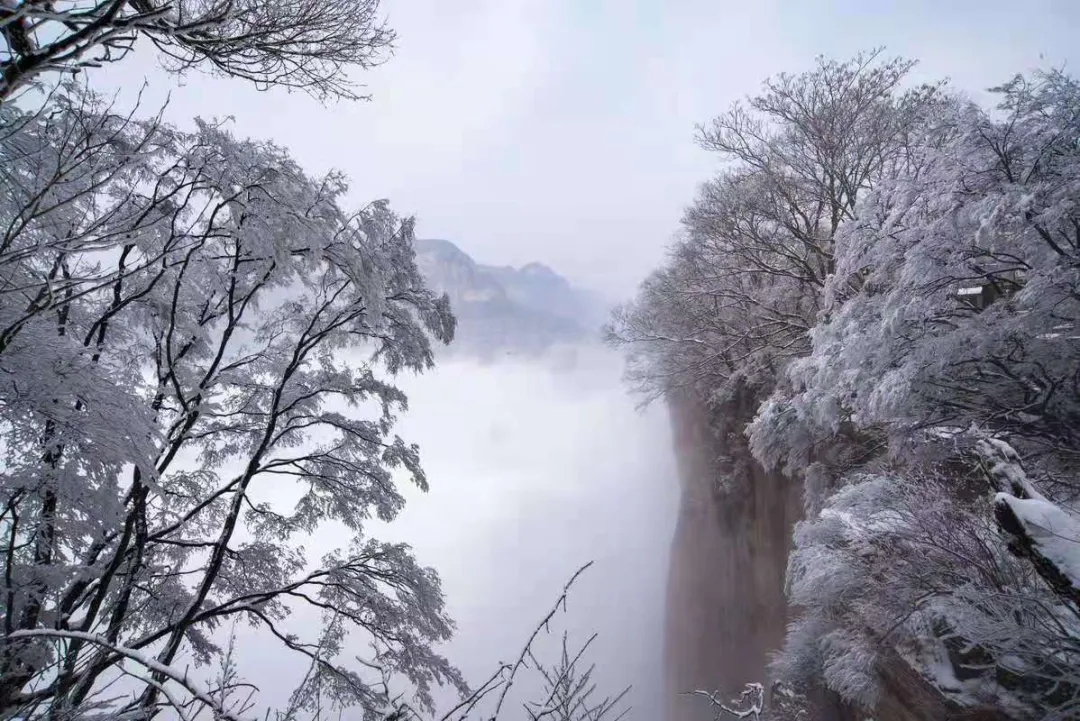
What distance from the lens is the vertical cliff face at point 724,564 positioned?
33.4 ft

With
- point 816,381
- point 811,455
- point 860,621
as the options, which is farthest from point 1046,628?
point 811,455

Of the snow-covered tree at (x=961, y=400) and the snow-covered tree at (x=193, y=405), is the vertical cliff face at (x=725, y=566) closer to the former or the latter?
the snow-covered tree at (x=961, y=400)

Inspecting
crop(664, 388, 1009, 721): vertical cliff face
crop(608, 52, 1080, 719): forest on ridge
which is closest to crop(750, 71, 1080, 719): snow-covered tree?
crop(608, 52, 1080, 719): forest on ridge

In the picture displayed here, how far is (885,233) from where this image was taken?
5.41 metres

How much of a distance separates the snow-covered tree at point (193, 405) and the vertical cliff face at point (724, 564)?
312 inches

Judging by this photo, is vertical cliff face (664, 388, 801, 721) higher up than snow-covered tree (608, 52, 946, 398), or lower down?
lower down

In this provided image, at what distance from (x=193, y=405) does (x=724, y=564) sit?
12340 mm

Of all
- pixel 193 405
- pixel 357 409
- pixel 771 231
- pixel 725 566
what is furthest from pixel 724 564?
pixel 193 405

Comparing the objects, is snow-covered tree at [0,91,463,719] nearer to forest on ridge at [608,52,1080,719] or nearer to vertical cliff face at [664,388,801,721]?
forest on ridge at [608,52,1080,719]

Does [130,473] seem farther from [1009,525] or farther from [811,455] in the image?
[811,455]

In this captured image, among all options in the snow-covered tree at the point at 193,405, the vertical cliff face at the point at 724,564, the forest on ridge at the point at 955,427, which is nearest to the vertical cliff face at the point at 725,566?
the vertical cliff face at the point at 724,564

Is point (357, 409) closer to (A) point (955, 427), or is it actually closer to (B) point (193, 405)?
(B) point (193, 405)

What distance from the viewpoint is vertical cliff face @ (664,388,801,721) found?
10176 millimetres

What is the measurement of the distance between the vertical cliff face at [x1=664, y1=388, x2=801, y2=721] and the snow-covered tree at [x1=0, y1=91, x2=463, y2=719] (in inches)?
312
